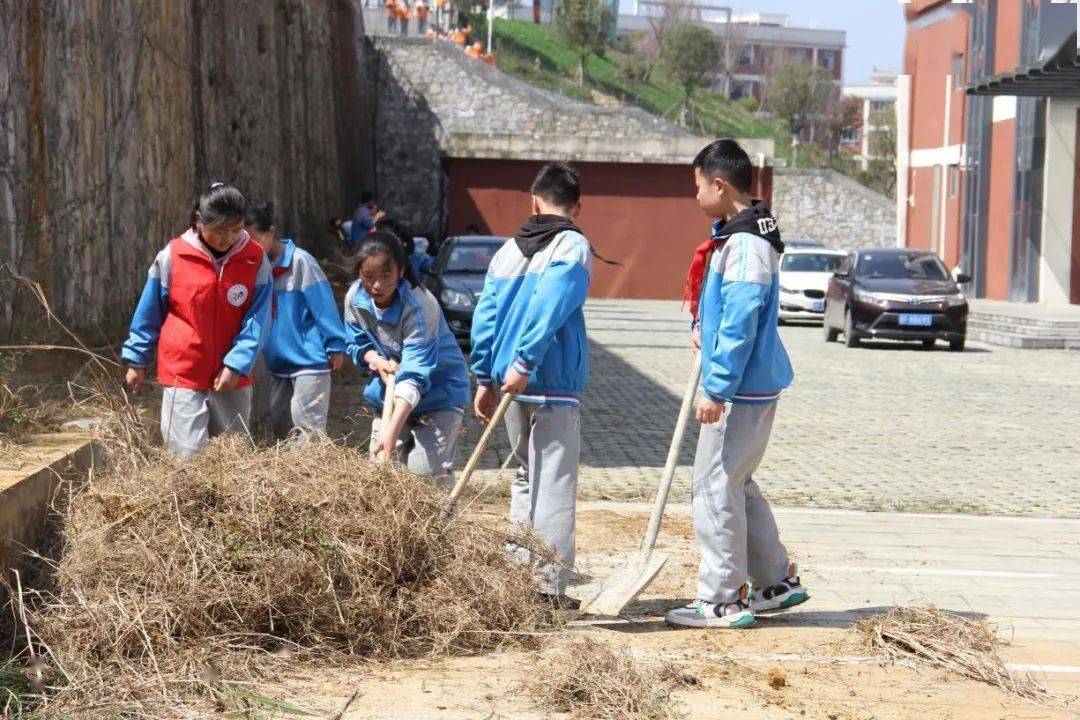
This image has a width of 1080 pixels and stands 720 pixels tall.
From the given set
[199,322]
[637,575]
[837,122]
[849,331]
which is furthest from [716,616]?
[837,122]

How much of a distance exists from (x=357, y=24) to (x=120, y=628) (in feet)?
117

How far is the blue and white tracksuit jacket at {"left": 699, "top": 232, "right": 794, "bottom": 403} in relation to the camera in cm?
600

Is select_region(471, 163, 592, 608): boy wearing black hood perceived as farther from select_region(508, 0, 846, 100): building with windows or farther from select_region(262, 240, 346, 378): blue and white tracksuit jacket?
select_region(508, 0, 846, 100): building with windows

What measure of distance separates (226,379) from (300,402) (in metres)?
1.37

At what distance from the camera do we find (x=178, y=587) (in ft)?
17.0

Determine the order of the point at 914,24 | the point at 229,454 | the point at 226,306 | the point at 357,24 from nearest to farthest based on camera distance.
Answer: the point at 229,454
the point at 226,306
the point at 357,24
the point at 914,24

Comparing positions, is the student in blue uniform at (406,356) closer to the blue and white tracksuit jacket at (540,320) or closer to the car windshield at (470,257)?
the blue and white tracksuit jacket at (540,320)

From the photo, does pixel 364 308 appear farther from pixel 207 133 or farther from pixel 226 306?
pixel 207 133

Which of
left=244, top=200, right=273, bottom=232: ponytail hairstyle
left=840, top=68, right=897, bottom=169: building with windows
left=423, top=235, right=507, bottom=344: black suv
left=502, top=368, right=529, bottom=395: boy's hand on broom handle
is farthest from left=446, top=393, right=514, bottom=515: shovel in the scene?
left=840, top=68, right=897, bottom=169: building with windows

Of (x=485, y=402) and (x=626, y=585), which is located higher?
(x=485, y=402)

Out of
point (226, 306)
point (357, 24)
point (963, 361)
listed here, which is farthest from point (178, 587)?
point (357, 24)

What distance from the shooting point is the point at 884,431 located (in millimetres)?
13617

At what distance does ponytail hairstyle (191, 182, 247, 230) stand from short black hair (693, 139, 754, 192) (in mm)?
1981

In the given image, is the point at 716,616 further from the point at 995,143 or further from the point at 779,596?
the point at 995,143
